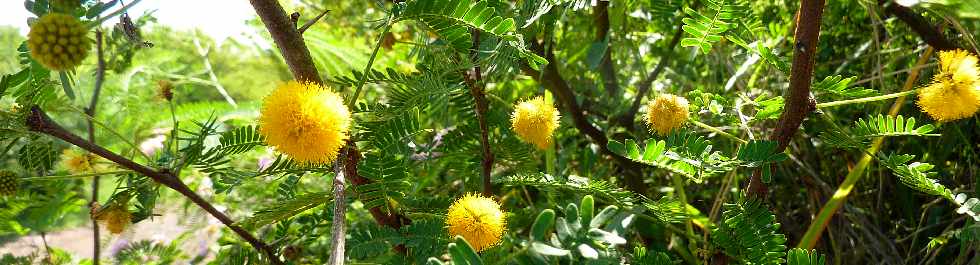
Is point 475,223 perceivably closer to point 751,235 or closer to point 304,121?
point 304,121

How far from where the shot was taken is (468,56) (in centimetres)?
88

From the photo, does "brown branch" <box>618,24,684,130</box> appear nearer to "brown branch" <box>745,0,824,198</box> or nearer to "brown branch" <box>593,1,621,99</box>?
"brown branch" <box>593,1,621,99</box>

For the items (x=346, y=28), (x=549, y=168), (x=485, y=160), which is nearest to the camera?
(x=485, y=160)

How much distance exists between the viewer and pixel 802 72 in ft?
2.44

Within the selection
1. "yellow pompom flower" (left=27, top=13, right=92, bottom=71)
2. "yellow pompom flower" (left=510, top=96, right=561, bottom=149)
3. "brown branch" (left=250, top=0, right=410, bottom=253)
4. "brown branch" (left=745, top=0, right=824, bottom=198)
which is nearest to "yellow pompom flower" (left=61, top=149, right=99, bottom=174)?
"yellow pompom flower" (left=27, top=13, right=92, bottom=71)

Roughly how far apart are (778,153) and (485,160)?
41cm

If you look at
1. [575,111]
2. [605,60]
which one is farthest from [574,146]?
[605,60]

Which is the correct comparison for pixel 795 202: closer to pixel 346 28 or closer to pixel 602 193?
pixel 602 193

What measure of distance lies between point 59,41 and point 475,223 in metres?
0.46

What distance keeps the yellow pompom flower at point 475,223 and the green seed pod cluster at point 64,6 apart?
44cm

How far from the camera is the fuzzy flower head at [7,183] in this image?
45.2 inches

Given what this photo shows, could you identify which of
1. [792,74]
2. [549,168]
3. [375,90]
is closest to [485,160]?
[549,168]

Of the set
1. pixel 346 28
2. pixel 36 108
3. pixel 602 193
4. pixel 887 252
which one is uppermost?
pixel 346 28

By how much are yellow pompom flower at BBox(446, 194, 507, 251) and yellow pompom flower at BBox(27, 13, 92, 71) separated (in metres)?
0.42
